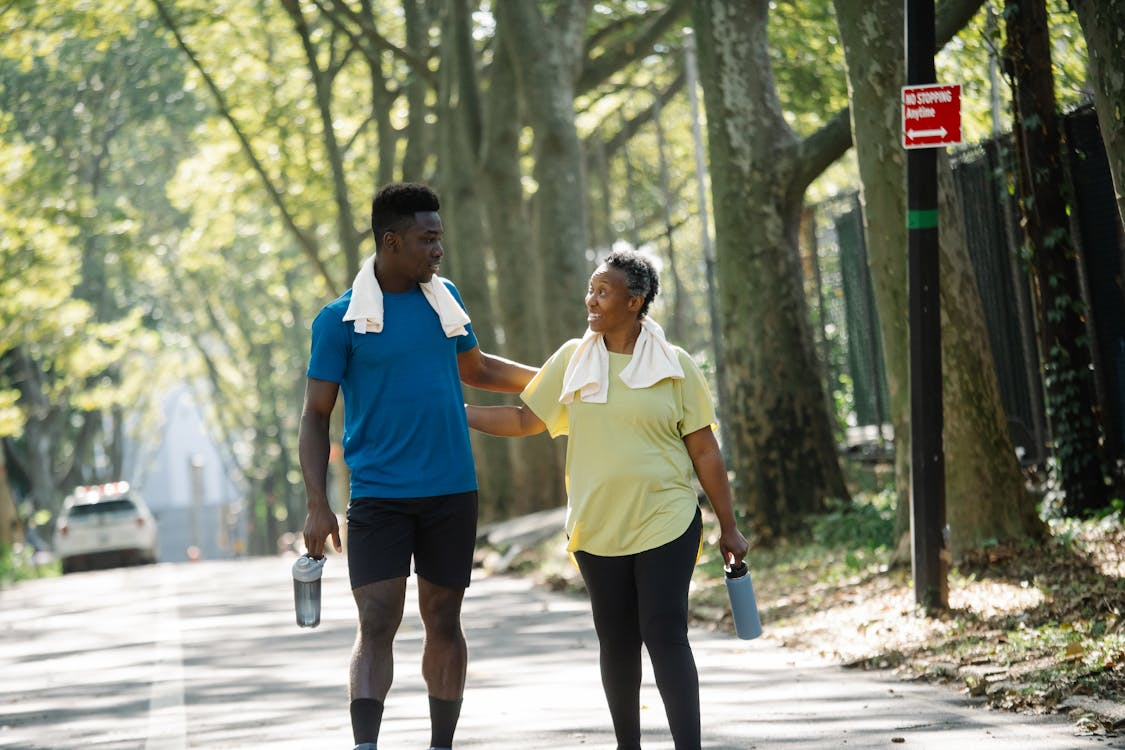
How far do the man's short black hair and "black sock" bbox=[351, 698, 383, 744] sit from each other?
1.57 meters

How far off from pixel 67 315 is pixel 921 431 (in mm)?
31937

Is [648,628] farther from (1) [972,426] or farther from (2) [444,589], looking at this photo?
(1) [972,426]

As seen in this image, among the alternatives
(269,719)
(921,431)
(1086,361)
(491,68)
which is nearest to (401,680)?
(269,719)

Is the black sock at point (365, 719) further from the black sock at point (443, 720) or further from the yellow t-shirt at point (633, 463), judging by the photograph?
the yellow t-shirt at point (633, 463)

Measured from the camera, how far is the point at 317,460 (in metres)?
6.24

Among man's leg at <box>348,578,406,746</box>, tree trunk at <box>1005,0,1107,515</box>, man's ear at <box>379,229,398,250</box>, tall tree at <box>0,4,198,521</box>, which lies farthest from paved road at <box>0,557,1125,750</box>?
tall tree at <box>0,4,198,521</box>

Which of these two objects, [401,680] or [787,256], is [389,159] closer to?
[787,256]

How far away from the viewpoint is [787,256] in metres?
14.6

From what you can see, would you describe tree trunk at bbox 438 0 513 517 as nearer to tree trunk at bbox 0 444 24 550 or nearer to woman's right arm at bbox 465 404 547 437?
tree trunk at bbox 0 444 24 550

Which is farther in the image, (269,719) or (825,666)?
(825,666)

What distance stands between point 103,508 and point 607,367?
31298 mm

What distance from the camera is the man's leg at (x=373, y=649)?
6.02 metres

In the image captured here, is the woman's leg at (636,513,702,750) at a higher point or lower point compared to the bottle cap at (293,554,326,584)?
lower

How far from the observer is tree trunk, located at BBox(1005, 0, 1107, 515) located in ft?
39.8
